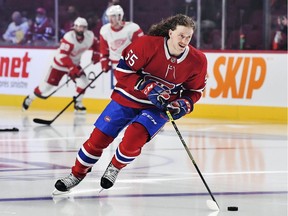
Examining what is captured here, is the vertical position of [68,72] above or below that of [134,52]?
below

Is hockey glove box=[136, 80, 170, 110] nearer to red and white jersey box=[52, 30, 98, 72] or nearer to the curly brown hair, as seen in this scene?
the curly brown hair

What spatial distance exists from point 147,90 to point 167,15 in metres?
8.42

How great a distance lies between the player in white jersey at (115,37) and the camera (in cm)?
1241

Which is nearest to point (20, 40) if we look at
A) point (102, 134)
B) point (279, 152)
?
point (279, 152)

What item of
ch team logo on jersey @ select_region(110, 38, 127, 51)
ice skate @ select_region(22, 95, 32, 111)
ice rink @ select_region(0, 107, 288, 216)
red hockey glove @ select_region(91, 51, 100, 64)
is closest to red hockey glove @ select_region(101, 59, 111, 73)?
ch team logo on jersey @ select_region(110, 38, 127, 51)

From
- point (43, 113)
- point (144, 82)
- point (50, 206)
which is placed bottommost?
point (43, 113)

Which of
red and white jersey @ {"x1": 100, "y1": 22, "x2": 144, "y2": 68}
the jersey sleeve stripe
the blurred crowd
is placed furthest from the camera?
the blurred crowd

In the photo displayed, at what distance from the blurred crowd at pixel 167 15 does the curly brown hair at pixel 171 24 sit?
6.99 metres

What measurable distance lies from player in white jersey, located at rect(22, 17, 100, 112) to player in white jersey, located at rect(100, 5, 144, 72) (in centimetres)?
129

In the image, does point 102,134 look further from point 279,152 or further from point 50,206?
point 279,152

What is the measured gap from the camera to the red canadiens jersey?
20.4 feet

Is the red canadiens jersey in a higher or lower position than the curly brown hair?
lower

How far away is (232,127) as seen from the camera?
1197 cm

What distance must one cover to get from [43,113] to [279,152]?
5017 millimetres
